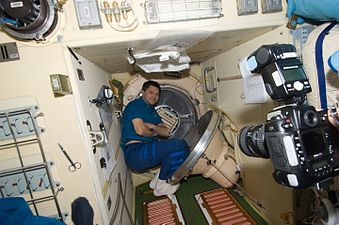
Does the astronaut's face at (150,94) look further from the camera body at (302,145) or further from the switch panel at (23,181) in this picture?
the camera body at (302,145)

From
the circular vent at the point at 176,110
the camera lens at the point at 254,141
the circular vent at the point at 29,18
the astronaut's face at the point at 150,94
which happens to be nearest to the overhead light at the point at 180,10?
the circular vent at the point at 29,18

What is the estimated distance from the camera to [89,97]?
1.60 metres

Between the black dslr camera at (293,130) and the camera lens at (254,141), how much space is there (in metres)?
0.06

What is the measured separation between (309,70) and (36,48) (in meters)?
1.60

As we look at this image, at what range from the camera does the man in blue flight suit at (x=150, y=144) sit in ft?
8.49

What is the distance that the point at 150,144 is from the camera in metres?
2.73

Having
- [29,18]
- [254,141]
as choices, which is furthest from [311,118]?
[29,18]

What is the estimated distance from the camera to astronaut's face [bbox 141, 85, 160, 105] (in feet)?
9.88

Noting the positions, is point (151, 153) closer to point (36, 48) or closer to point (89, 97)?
point (89, 97)

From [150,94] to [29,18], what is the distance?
1.96 m

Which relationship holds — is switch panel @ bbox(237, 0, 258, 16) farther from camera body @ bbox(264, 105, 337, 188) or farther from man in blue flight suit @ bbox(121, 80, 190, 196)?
man in blue flight suit @ bbox(121, 80, 190, 196)

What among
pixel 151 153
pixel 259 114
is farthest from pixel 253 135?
pixel 151 153

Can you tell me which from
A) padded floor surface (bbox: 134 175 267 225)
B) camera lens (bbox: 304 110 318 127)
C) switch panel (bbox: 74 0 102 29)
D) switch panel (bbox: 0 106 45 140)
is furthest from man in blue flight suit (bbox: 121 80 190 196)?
camera lens (bbox: 304 110 318 127)

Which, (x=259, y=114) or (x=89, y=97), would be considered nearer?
(x=89, y=97)
